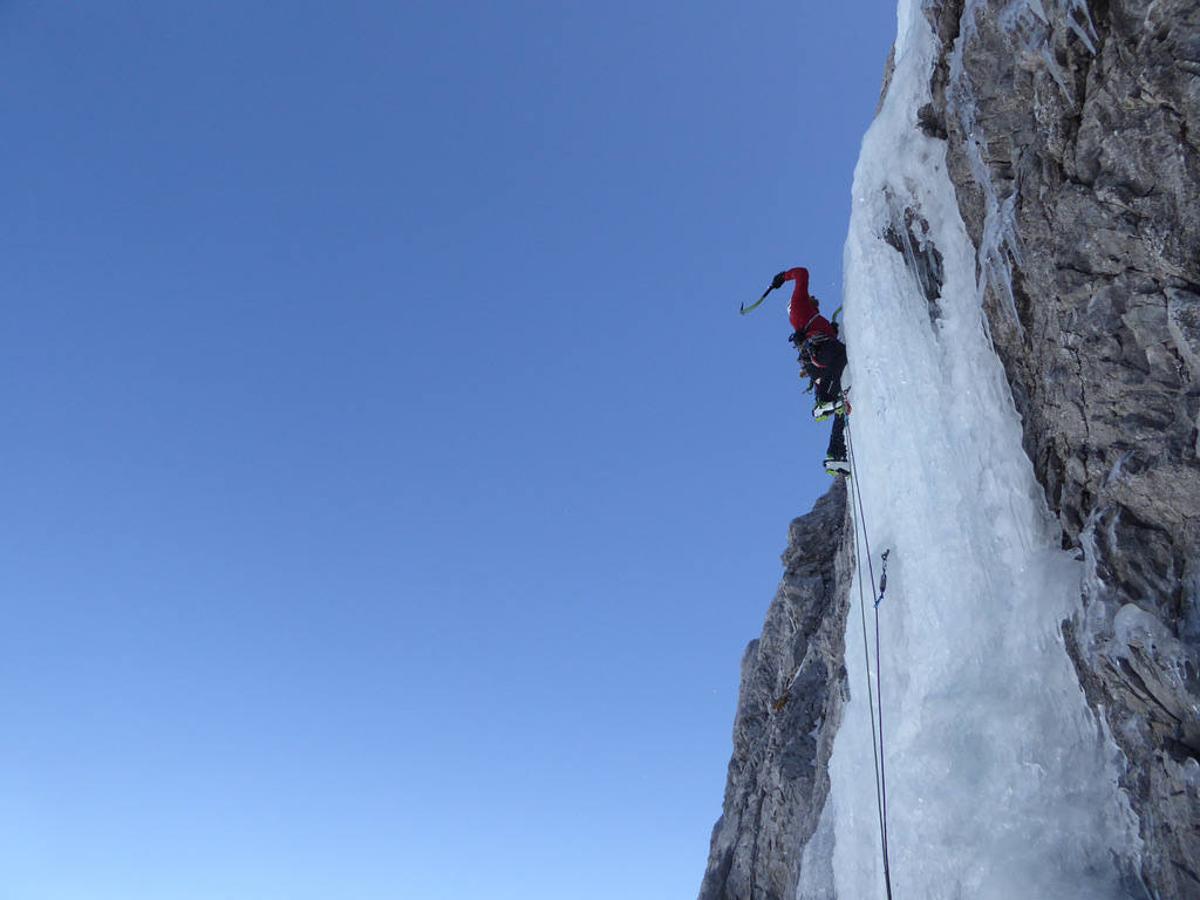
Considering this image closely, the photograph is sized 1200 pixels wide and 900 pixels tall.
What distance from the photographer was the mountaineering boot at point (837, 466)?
8.40 metres

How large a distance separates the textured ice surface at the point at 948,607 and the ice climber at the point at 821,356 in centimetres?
62

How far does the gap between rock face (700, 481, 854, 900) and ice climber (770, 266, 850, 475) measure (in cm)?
95

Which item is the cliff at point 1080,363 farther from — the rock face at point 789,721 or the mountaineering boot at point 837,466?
the rock face at point 789,721

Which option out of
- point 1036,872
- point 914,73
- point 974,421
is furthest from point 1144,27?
point 1036,872

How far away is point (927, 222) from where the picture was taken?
6543 millimetres

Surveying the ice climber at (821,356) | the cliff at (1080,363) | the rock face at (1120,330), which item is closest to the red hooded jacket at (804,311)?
the ice climber at (821,356)

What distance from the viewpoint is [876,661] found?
6660 millimetres

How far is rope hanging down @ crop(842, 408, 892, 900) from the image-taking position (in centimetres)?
575

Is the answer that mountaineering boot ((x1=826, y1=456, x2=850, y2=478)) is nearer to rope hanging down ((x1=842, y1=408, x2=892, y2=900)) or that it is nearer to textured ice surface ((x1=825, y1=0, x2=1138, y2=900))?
rope hanging down ((x1=842, y1=408, x2=892, y2=900))

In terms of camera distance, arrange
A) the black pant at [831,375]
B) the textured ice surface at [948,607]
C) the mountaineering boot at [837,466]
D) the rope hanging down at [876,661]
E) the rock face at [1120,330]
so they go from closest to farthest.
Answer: the rock face at [1120,330]
the textured ice surface at [948,607]
the rope hanging down at [876,661]
the mountaineering boot at [837,466]
the black pant at [831,375]

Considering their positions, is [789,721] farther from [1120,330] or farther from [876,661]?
[1120,330]

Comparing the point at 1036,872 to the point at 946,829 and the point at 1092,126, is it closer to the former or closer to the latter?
the point at 946,829

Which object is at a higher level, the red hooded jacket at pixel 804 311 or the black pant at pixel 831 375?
the red hooded jacket at pixel 804 311

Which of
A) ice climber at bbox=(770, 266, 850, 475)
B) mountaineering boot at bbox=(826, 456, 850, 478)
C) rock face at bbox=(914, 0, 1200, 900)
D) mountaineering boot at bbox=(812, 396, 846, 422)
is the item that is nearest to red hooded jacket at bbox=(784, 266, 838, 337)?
ice climber at bbox=(770, 266, 850, 475)
